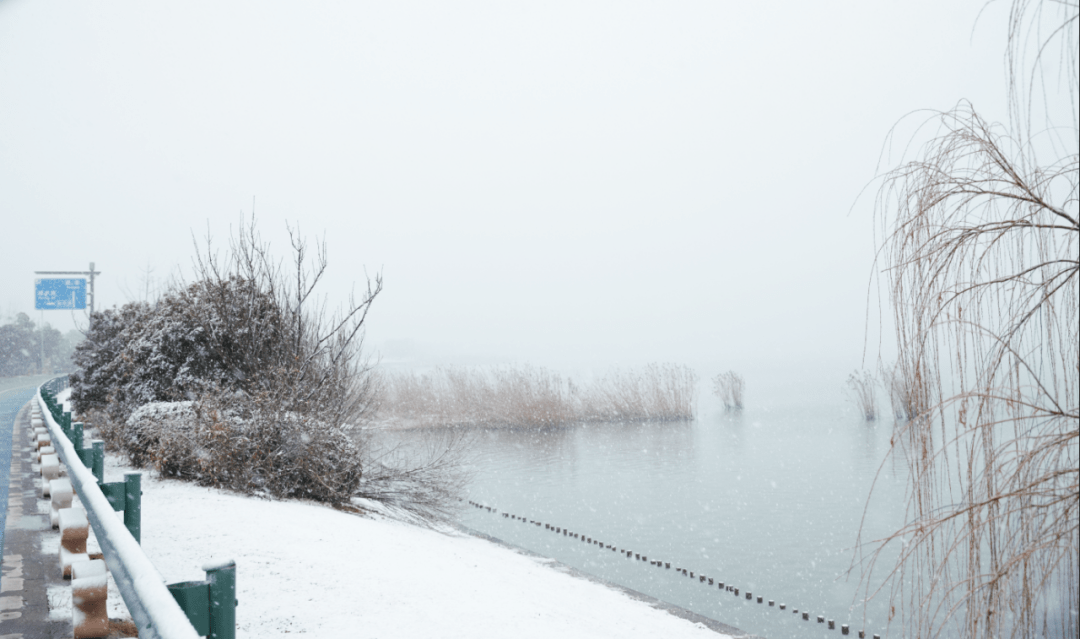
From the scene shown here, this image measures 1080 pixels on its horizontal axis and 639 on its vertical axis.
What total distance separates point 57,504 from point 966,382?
5.74 metres

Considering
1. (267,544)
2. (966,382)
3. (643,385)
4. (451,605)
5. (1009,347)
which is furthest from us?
(643,385)

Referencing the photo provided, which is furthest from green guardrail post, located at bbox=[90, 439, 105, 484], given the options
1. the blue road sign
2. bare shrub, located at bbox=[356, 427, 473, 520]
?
the blue road sign

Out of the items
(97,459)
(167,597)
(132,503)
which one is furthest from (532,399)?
(167,597)

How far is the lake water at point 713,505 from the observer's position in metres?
9.51

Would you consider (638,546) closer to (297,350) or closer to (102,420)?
(297,350)

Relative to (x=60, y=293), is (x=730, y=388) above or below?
below

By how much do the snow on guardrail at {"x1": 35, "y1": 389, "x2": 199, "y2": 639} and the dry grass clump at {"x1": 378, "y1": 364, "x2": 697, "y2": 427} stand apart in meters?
22.0

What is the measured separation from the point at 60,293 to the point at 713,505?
25494mm

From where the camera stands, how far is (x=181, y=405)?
9.29 metres

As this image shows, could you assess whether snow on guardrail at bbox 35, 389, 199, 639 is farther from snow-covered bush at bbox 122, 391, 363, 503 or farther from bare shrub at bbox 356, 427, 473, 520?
bare shrub at bbox 356, 427, 473, 520

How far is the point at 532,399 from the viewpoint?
2456 cm

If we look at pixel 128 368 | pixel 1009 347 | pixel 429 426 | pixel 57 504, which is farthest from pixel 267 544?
pixel 429 426

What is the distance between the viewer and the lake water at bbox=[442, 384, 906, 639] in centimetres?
951

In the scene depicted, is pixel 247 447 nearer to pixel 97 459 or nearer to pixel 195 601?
pixel 97 459
